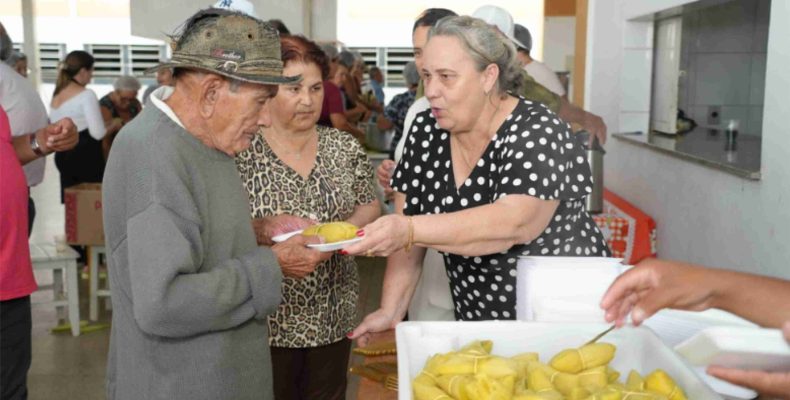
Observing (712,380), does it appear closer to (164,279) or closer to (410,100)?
(164,279)

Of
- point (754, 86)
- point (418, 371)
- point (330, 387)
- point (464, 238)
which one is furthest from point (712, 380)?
point (754, 86)

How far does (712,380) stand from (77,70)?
249 inches

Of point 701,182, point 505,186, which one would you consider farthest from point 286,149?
point 701,182

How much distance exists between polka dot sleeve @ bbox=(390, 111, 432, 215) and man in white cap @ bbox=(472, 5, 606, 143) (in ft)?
2.98

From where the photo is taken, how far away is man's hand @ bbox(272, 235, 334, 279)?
202 centimetres

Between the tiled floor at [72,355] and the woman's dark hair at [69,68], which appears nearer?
the tiled floor at [72,355]

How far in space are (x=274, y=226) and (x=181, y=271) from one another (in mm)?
638

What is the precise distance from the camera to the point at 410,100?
7.57 metres

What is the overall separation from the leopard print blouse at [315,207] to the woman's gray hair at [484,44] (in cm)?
64

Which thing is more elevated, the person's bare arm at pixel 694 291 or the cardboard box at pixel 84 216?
the person's bare arm at pixel 694 291

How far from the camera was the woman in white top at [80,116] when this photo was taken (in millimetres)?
6738

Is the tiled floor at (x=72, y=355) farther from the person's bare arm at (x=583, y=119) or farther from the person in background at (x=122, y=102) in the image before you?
the person in background at (x=122, y=102)

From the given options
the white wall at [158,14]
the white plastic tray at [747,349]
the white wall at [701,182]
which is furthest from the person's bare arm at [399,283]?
the white wall at [158,14]

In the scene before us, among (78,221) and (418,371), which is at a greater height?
(418,371)
